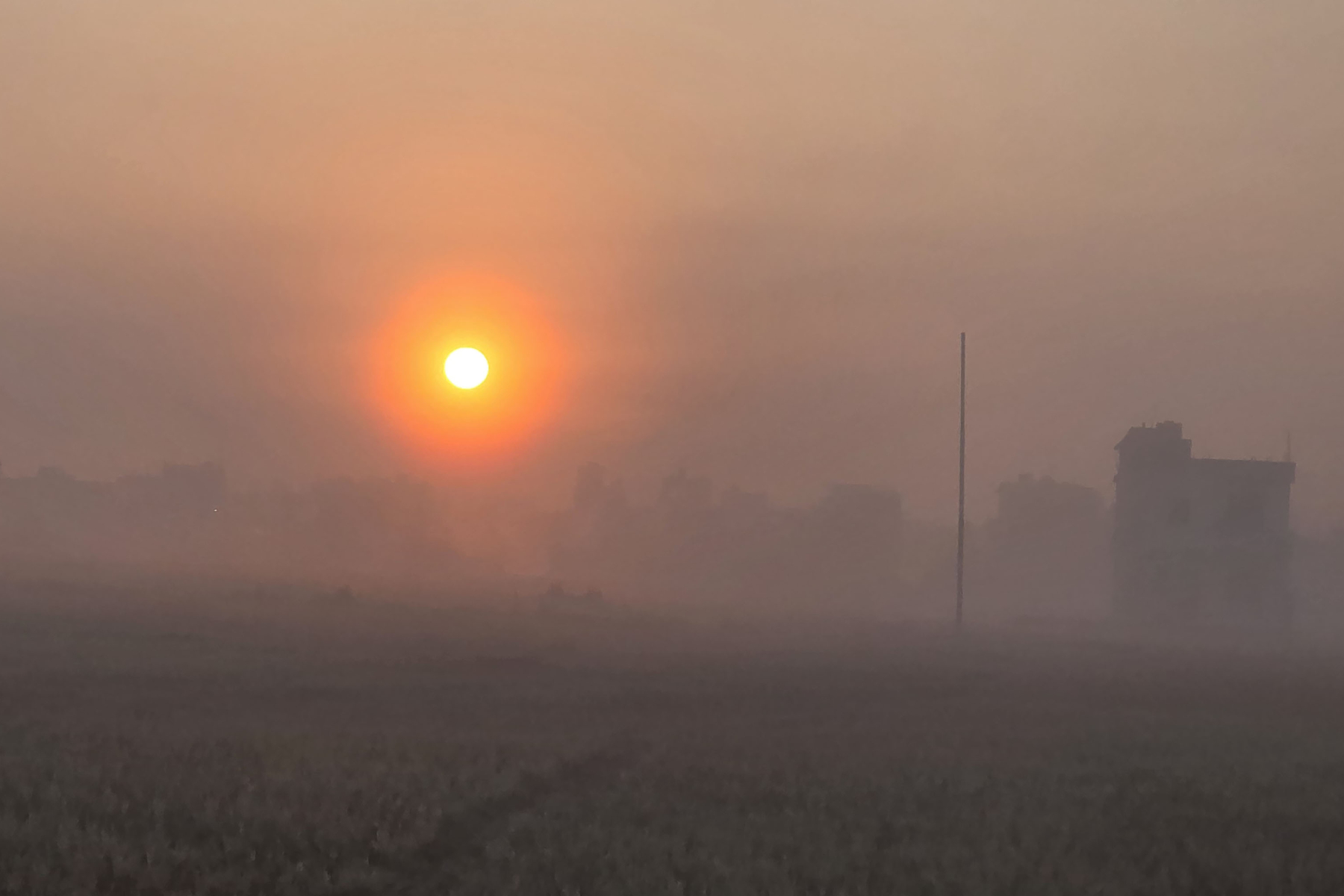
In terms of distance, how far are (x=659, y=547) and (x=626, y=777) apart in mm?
152293

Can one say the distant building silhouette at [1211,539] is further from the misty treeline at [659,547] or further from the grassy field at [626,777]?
the grassy field at [626,777]

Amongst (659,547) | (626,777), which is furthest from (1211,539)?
(659,547)

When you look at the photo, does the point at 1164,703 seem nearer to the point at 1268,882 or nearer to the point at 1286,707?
the point at 1286,707

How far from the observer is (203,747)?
19.7m

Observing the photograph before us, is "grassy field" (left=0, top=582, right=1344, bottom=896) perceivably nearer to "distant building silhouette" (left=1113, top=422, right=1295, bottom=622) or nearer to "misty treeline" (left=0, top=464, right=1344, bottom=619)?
"distant building silhouette" (left=1113, top=422, right=1295, bottom=622)

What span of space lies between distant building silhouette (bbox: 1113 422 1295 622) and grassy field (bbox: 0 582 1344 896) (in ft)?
134

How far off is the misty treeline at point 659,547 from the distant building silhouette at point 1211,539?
47.5 feet

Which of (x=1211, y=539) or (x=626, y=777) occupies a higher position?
(x=1211, y=539)

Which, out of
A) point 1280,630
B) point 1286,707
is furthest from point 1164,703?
point 1280,630

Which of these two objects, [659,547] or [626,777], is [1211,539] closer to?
[626,777]

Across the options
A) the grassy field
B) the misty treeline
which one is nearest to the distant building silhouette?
the misty treeline

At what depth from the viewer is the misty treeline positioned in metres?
122

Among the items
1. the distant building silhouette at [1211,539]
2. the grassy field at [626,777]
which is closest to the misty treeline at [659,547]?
the distant building silhouette at [1211,539]

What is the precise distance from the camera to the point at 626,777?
1967 cm
